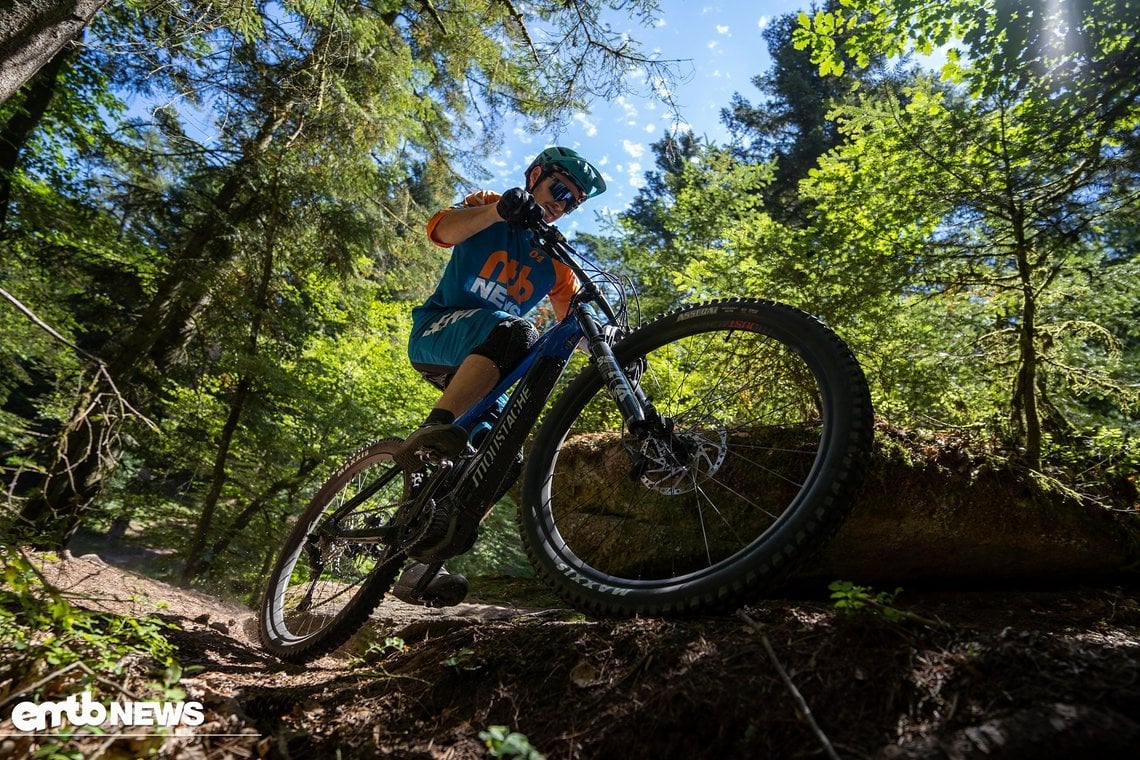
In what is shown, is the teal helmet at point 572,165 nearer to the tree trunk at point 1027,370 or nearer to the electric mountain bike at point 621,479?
the electric mountain bike at point 621,479

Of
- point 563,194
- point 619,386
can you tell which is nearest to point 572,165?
point 563,194

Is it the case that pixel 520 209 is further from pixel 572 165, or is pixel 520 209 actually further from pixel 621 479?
pixel 621 479

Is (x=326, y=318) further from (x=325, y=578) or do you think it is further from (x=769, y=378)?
(x=769, y=378)

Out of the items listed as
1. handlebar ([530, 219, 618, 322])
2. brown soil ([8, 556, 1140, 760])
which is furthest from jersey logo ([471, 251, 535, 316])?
brown soil ([8, 556, 1140, 760])

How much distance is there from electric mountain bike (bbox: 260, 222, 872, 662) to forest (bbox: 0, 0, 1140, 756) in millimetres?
1042

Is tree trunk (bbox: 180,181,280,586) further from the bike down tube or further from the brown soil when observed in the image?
the bike down tube

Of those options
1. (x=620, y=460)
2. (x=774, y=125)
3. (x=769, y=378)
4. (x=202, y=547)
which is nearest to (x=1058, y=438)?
(x=769, y=378)

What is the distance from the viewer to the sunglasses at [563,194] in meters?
2.63

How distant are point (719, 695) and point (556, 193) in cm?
226

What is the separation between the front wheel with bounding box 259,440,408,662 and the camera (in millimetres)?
2492

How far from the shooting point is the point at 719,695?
1.17 m

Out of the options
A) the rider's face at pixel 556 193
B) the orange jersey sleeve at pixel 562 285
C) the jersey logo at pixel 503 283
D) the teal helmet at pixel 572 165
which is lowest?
the jersey logo at pixel 503 283

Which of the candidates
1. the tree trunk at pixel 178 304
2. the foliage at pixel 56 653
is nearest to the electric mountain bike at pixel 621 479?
the foliage at pixel 56 653

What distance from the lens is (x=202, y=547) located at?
7906mm
